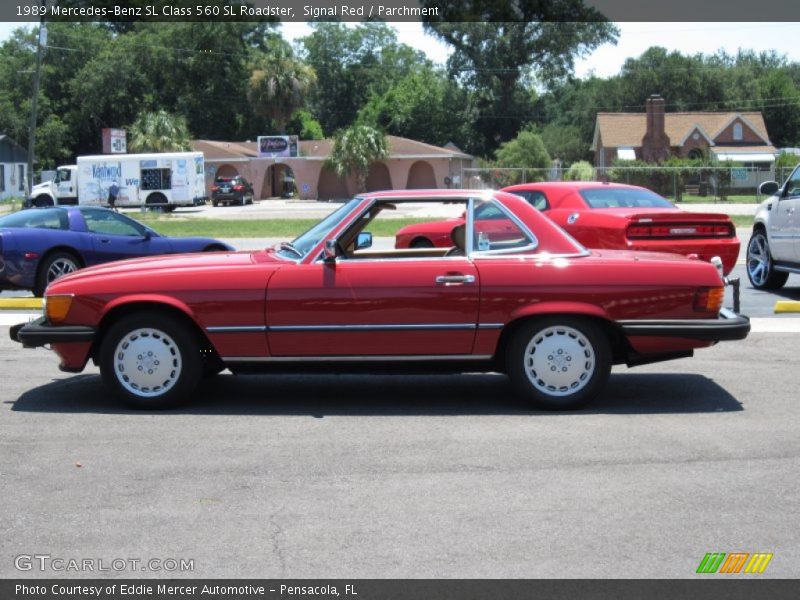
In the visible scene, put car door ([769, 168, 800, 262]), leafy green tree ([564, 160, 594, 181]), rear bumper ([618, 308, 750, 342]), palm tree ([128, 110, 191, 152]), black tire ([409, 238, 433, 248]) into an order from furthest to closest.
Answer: palm tree ([128, 110, 191, 152])
leafy green tree ([564, 160, 594, 181])
black tire ([409, 238, 433, 248])
car door ([769, 168, 800, 262])
rear bumper ([618, 308, 750, 342])

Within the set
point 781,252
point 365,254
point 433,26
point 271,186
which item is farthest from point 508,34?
point 365,254

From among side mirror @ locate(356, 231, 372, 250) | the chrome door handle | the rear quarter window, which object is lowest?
the chrome door handle

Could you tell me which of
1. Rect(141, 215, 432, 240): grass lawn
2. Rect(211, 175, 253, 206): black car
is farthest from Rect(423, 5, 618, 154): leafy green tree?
Rect(141, 215, 432, 240): grass lawn

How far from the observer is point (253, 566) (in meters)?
4.51

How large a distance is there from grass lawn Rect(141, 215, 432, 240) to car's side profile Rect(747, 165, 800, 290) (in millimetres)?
12832

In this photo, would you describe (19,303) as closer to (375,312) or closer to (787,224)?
(375,312)

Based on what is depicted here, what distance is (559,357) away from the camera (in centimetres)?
734

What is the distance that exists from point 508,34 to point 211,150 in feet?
76.5

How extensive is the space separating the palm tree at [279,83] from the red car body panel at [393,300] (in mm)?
67277

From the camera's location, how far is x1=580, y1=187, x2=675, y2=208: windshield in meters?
13.4

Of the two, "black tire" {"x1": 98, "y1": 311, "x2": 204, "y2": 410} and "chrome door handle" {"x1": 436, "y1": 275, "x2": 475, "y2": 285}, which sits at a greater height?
"chrome door handle" {"x1": 436, "y1": 275, "x2": 475, "y2": 285}

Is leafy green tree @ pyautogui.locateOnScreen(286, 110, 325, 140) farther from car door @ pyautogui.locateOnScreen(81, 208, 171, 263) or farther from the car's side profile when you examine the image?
the car's side profile

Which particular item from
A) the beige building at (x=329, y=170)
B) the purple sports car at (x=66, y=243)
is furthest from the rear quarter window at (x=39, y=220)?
the beige building at (x=329, y=170)

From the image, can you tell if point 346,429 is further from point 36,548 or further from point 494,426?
point 36,548
